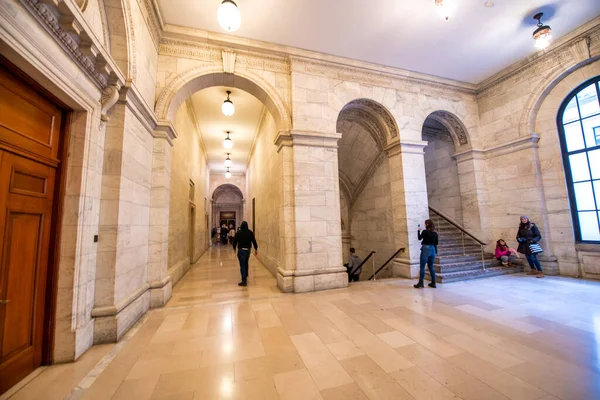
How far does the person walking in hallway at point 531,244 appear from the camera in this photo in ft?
18.8

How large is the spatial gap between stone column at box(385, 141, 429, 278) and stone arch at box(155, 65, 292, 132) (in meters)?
3.21

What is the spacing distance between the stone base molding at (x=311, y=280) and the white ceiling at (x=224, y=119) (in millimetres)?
5220

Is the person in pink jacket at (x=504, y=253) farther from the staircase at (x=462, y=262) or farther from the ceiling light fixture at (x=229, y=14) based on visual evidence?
the ceiling light fixture at (x=229, y=14)

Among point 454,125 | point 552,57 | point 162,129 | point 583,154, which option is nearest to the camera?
point 162,129

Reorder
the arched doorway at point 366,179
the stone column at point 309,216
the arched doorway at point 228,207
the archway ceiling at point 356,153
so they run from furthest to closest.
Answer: the arched doorway at point 228,207 → the archway ceiling at point 356,153 → the arched doorway at point 366,179 → the stone column at point 309,216

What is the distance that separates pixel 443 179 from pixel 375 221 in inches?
116

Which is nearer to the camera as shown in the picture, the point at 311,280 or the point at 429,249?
the point at 311,280

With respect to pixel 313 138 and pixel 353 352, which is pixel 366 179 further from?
pixel 353 352

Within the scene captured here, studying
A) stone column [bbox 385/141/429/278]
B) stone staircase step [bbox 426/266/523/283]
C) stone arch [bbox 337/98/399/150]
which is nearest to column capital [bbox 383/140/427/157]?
stone column [bbox 385/141/429/278]

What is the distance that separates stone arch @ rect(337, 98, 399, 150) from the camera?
6.30 metres

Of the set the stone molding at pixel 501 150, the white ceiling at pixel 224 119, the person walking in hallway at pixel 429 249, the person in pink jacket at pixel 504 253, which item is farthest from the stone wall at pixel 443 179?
the white ceiling at pixel 224 119

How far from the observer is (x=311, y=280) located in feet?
16.2

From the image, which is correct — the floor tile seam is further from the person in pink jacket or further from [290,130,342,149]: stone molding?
the person in pink jacket

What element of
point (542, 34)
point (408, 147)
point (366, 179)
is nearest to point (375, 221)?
point (366, 179)
